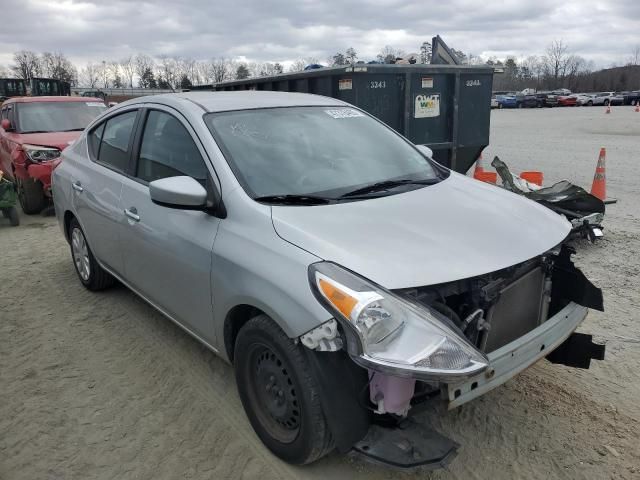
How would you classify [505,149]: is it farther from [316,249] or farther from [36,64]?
[36,64]

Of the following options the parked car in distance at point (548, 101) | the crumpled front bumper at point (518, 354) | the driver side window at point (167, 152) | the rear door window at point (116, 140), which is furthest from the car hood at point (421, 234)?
the parked car in distance at point (548, 101)

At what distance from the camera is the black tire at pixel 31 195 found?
8297 millimetres

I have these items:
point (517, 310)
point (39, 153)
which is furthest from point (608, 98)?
point (517, 310)

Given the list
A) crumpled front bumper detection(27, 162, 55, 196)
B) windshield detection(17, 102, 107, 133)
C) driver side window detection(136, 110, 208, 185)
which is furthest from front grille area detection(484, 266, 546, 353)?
windshield detection(17, 102, 107, 133)

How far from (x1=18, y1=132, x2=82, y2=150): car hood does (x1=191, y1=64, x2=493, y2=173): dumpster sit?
311 cm

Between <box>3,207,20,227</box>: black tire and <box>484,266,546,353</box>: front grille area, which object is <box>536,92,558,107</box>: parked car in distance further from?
<box>484,266,546,353</box>: front grille area

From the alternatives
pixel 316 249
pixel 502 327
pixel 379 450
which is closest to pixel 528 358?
pixel 502 327

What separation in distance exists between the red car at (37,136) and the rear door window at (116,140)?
3833 millimetres

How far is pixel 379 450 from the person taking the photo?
2281 millimetres

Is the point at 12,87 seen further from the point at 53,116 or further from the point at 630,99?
the point at 630,99

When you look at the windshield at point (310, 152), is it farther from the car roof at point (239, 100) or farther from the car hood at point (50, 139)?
the car hood at point (50, 139)

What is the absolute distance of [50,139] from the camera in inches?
336

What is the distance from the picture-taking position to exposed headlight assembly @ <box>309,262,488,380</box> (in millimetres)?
2031

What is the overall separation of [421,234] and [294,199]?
70 centimetres
